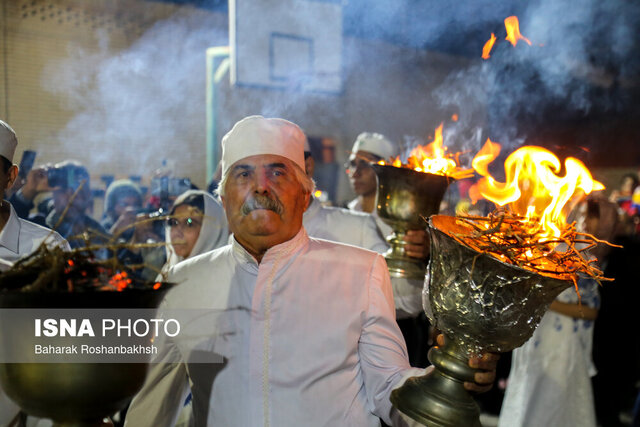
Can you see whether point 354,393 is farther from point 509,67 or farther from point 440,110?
point 440,110

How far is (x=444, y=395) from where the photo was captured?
175 centimetres

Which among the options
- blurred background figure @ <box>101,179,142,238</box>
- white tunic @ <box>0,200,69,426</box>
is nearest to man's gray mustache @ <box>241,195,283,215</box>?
white tunic @ <box>0,200,69,426</box>

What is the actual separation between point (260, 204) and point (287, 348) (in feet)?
1.95

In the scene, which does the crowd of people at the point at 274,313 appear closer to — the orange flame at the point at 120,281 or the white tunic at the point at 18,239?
the white tunic at the point at 18,239

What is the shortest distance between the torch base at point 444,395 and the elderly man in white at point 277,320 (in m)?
0.19

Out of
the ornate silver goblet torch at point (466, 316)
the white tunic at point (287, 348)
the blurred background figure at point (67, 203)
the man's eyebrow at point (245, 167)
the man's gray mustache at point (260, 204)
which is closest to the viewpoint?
the ornate silver goblet torch at point (466, 316)

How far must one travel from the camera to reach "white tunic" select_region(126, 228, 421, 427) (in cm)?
209

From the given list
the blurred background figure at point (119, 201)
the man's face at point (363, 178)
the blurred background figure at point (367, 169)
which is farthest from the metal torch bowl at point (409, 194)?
the blurred background figure at point (119, 201)

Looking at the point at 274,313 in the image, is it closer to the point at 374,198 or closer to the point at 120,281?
the point at 120,281

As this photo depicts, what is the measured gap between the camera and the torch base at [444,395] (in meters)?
1.72

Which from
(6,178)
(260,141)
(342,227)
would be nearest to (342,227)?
(342,227)

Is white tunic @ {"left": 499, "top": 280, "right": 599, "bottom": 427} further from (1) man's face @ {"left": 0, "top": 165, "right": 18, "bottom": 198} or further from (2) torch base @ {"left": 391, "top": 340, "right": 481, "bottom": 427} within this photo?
(1) man's face @ {"left": 0, "top": 165, "right": 18, "bottom": 198}

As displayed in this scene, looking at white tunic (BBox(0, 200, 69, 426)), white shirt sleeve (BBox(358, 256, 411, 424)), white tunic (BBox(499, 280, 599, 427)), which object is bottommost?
white tunic (BBox(499, 280, 599, 427))

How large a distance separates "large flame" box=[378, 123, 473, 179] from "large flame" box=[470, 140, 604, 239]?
774 millimetres
